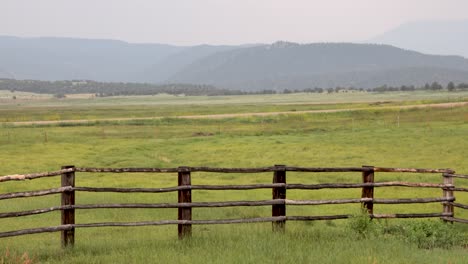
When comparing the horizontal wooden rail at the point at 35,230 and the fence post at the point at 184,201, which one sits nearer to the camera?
the horizontal wooden rail at the point at 35,230

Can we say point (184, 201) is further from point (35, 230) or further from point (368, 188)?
point (368, 188)

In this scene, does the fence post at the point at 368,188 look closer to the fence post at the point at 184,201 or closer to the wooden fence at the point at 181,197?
the wooden fence at the point at 181,197

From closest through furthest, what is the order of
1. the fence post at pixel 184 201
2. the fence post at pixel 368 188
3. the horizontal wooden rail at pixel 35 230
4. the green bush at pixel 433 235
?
1. the horizontal wooden rail at pixel 35 230
2. the fence post at pixel 184 201
3. the green bush at pixel 433 235
4. the fence post at pixel 368 188

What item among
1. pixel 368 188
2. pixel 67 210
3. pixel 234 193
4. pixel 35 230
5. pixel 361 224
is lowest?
pixel 234 193

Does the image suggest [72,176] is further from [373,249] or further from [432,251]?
[432,251]

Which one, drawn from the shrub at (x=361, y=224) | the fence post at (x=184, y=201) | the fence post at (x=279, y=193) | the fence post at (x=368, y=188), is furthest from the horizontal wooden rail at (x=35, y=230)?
the fence post at (x=368, y=188)

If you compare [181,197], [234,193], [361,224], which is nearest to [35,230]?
[181,197]

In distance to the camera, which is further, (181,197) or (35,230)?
(181,197)

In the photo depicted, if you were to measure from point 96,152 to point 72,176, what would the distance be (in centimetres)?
3128

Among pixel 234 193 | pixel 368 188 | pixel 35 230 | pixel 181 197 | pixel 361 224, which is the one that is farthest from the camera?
pixel 234 193

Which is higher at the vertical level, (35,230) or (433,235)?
(35,230)

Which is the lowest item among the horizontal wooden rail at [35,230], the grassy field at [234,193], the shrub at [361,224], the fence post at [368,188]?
the grassy field at [234,193]

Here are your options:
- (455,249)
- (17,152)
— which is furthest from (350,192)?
(17,152)

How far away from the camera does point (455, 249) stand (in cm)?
1188
